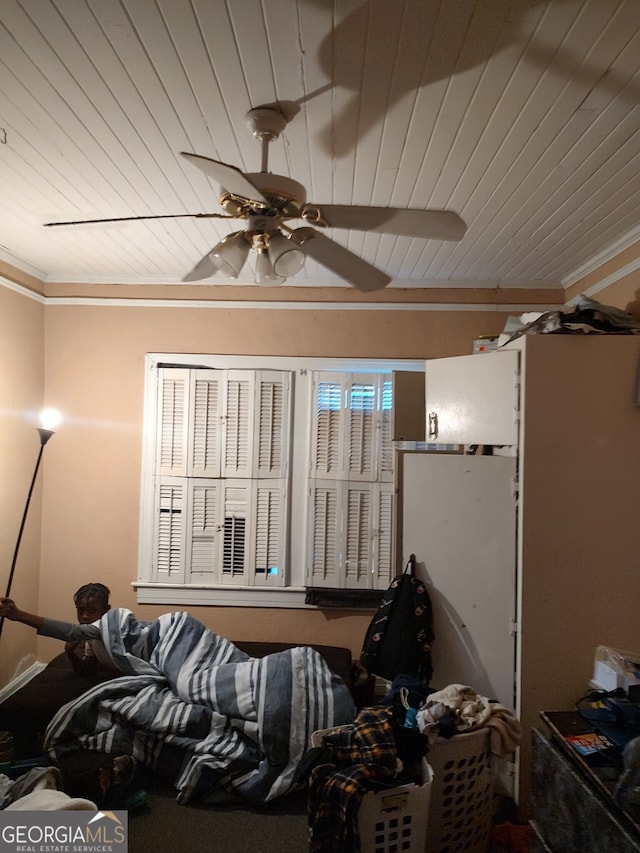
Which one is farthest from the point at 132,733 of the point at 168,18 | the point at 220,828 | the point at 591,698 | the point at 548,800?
the point at 168,18

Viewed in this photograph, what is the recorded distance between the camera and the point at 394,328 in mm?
3279

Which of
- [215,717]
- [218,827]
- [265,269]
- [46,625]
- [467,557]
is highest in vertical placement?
[265,269]

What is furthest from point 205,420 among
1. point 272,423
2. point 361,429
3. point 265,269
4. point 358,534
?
point 265,269

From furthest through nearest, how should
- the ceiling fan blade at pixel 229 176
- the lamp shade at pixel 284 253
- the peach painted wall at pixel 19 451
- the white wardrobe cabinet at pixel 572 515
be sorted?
the peach painted wall at pixel 19 451
the white wardrobe cabinet at pixel 572 515
the lamp shade at pixel 284 253
the ceiling fan blade at pixel 229 176

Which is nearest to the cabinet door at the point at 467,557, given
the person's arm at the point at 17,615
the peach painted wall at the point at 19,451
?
the person's arm at the point at 17,615

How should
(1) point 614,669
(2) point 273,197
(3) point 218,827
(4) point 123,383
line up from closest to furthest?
(2) point 273,197 → (1) point 614,669 → (3) point 218,827 → (4) point 123,383

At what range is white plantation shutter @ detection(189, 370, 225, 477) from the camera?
10.7 ft

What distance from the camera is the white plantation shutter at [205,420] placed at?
3260mm

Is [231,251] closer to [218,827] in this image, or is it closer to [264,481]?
[264,481]

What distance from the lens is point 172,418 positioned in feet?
10.8

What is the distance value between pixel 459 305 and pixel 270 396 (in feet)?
4.31

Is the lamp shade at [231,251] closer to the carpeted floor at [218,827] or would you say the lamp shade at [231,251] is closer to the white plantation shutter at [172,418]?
the white plantation shutter at [172,418]

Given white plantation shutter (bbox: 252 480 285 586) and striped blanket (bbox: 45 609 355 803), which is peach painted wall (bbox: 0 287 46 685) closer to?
striped blanket (bbox: 45 609 355 803)

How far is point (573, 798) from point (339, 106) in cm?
212
